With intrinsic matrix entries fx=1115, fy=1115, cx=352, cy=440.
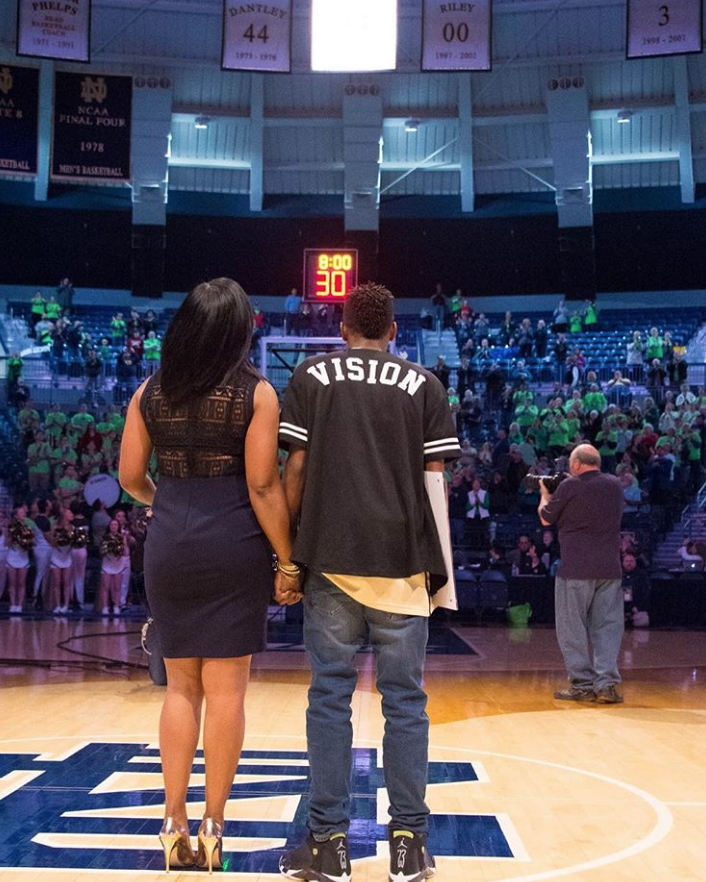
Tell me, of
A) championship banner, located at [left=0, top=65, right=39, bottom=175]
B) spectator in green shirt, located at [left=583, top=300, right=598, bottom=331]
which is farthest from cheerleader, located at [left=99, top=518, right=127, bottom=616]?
spectator in green shirt, located at [left=583, top=300, right=598, bottom=331]

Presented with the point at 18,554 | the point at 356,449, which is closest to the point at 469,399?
the point at 18,554

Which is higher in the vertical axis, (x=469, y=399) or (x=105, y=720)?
(x=469, y=399)

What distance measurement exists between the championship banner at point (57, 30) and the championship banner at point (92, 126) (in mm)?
3439

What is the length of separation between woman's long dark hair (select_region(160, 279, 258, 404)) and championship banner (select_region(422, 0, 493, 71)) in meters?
14.5

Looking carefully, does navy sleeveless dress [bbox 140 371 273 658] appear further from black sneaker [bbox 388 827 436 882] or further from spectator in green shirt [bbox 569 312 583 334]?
spectator in green shirt [bbox 569 312 583 334]

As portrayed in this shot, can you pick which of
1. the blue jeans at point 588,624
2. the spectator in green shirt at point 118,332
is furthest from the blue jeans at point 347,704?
the spectator in green shirt at point 118,332

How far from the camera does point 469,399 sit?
69.2 ft

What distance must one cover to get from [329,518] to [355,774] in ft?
6.84

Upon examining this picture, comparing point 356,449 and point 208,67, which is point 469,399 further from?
point 356,449

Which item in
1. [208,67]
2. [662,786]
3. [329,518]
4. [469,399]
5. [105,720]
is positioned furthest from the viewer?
[208,67]

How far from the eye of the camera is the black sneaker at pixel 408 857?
358 centimetres

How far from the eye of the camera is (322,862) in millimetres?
3596

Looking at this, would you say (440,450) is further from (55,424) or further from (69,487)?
(55,424)

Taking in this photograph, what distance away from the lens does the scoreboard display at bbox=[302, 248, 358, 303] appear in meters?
19.5
